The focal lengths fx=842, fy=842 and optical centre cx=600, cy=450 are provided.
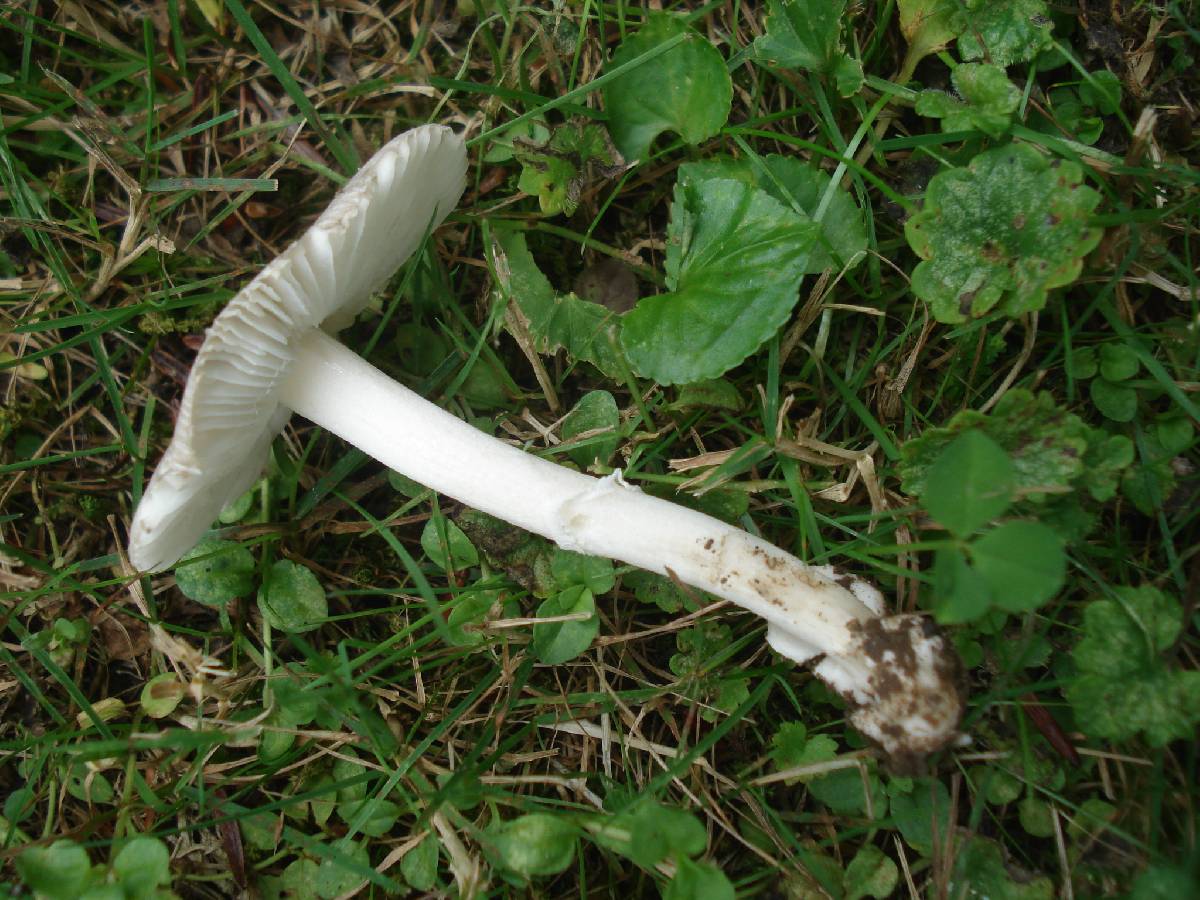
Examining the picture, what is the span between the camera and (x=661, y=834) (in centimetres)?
211

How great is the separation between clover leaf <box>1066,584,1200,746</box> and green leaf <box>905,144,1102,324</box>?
85 centimetres

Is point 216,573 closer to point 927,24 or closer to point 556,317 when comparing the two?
point 556,317

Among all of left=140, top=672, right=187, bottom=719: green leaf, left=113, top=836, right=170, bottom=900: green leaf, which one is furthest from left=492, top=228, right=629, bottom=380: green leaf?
left=113, top=836, right=170, bottom=900: green leaf

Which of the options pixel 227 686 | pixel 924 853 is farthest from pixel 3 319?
pixel 924 853

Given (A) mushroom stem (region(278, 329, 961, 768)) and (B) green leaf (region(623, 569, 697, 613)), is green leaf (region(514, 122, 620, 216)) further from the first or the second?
(B) green leaf (region(623, 569, 697, 613))

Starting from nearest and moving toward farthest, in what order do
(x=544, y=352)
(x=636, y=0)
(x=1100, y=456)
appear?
(x=1100, y=456) → (x=544, y=352) → (x=636, y=0)

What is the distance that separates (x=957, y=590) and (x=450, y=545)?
1.51m

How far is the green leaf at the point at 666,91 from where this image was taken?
2.67 meters

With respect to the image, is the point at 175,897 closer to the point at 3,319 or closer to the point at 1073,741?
the point at 3,319

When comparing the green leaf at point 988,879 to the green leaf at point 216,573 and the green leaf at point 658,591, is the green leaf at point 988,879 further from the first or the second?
the green leaf at point 216,573

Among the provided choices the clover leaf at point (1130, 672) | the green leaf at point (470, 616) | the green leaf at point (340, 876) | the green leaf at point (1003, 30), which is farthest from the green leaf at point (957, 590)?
the green leaf at point (340, 876)

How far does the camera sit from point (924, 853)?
93.4 inches

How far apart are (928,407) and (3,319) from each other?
10.6 ft

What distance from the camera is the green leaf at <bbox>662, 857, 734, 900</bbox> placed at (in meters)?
2.12
